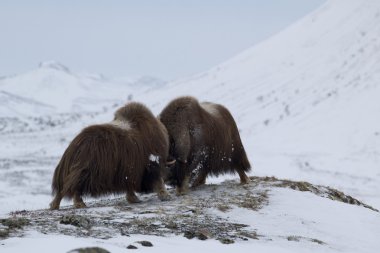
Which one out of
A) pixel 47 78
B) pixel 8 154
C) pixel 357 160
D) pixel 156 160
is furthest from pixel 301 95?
pixel 47 78

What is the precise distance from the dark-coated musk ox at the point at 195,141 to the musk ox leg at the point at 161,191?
61cm

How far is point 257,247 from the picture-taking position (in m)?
5.89

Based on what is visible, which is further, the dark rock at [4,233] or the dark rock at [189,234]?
the dark rock at [189,234]

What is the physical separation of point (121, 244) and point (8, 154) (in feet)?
137

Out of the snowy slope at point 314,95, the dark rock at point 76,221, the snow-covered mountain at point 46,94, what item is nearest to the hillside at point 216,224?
the dark rock at point 76,221

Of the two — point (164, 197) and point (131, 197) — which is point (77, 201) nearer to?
point (131, 197)

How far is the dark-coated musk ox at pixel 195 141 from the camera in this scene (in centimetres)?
960

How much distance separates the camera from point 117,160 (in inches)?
328

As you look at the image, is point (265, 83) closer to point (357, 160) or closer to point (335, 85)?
point (335, 85)

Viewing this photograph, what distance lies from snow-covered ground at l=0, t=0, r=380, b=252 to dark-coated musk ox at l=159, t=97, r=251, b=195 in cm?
143

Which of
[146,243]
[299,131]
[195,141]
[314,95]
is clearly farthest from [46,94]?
[146,243]

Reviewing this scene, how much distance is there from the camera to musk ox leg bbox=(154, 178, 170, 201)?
885 cm

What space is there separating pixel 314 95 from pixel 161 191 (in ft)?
120

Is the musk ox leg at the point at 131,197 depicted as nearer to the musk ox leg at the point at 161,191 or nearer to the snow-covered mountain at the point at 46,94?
the musk ox leg at the point at 161,191
